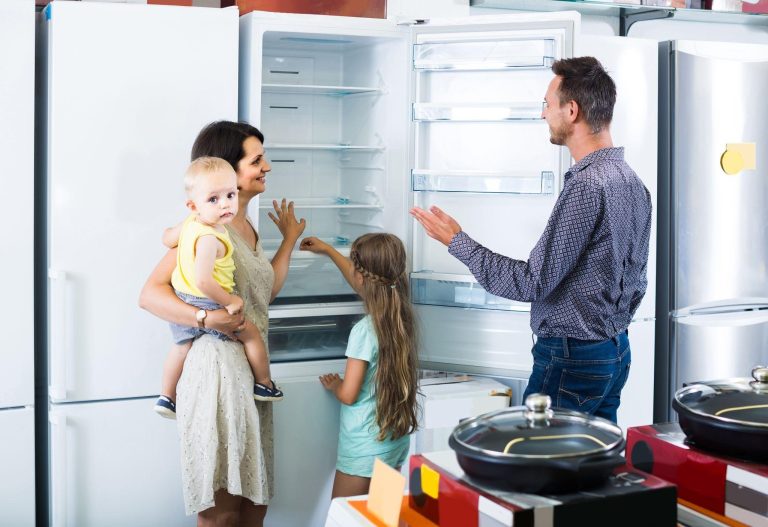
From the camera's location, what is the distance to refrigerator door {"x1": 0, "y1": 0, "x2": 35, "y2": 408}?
2.69 meters

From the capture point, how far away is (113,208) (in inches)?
109

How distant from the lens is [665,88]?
11.9 ft

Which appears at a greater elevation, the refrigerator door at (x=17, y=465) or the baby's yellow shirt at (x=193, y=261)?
the baby's yellow shirt at (x=193, y=261)

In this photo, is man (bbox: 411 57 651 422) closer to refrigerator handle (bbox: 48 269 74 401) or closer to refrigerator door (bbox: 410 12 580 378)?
refrigerator door (bbox: 410 12 580 378)

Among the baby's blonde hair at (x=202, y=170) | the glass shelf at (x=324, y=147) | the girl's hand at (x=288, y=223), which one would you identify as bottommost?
the girl's hand at (x=288, y=223)

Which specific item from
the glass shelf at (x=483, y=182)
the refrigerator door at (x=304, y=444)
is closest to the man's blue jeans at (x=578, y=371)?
the glass shelf at (x=483, y=182)

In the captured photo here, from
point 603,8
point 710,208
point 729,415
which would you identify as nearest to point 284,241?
point 710,208

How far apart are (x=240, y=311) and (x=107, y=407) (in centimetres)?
65

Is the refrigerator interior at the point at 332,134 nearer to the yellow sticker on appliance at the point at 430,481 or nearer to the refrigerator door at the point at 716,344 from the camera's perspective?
the refrigerator door at the point at 716,344

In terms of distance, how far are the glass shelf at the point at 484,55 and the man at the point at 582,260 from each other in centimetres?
40

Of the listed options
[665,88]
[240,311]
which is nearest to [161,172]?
[240,311]

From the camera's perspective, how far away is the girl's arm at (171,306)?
2414 millimetres

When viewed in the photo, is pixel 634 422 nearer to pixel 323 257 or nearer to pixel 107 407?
pixel 323 257

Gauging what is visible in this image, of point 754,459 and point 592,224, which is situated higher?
point 592,224
